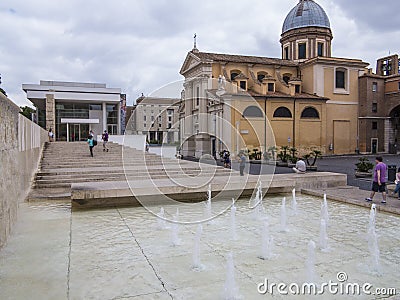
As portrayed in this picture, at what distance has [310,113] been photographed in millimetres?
37219

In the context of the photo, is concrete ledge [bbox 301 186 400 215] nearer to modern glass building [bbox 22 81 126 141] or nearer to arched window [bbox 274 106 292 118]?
arched window [bbox 274 106 292 118]

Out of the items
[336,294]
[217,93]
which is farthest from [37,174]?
[217,93]

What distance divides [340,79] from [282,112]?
10.5m

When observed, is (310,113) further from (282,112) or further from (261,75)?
(261,75)

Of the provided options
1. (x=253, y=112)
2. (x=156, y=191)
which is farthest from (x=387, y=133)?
(x=156, y=191)

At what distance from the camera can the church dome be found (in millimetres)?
43213

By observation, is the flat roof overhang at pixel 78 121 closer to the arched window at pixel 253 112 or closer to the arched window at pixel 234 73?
the arched window at pixel 234 73

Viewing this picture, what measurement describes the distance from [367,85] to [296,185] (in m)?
34.4

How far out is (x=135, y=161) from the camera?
16.9 m

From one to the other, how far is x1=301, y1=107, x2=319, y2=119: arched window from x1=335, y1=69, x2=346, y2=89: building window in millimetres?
5552

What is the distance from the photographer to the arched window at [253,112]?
109 feet

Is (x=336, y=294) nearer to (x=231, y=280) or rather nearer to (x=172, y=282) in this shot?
(x=231, y=280)

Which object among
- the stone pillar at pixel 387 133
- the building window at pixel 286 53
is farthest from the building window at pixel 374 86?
the building window at pixel 286 53

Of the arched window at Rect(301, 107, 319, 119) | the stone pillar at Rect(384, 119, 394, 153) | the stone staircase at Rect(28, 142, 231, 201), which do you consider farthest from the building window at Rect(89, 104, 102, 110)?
the stone pillar at Rect(384, 119, 394, 153)
